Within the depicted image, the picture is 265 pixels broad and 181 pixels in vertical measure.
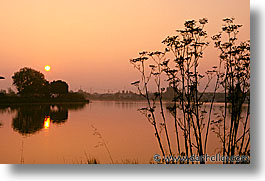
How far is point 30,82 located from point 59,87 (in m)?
0.31

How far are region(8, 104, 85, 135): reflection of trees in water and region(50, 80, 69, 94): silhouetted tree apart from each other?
0.50 feet

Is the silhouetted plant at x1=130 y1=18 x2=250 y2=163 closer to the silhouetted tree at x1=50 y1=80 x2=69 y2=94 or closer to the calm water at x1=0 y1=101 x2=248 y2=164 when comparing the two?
the calm water at x1=0 y1=101 x2=248 y2=164

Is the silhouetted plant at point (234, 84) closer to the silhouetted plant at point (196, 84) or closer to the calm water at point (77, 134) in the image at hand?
the silhouetted plant at point (196, 84)

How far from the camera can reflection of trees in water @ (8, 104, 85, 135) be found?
10.3ft

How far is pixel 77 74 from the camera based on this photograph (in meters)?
3.40

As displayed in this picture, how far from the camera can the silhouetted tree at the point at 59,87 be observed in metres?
3.30

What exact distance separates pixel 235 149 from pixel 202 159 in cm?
36

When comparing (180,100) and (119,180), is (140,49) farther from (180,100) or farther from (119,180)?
(119,180)

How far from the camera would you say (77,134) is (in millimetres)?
3168

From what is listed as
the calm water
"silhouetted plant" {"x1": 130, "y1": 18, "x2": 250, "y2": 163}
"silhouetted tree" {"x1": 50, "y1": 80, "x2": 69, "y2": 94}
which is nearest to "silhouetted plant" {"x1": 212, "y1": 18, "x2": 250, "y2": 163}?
"silhouetted plant" {"x1": 130, "y1": 18, "x2": 250, "y2": 163}

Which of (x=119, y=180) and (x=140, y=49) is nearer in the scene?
(x=119, y=180)
